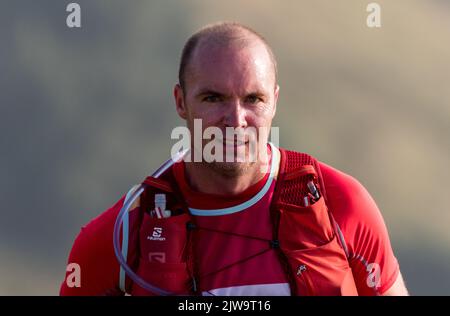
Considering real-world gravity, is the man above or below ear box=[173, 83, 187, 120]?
below

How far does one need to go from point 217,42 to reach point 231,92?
23 cm

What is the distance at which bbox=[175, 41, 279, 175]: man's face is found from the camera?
2869 mm

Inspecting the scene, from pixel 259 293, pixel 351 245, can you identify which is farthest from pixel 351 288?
pixel 259 293

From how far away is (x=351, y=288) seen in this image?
283 centimetres

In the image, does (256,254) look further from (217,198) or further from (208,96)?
(208,96)

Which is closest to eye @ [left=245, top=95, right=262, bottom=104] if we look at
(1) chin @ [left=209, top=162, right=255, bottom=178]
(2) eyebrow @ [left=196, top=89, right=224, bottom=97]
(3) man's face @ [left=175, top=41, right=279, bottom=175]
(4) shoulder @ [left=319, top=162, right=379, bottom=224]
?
(3) man's face @ [left=175, top=41, right=279, bottom=175]

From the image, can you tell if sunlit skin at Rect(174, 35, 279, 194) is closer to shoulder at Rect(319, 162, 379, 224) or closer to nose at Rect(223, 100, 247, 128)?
nose at Rect(223, 100, 247, 128)

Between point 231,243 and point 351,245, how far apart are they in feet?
1.47

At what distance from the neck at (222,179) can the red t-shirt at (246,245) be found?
0.09 feet

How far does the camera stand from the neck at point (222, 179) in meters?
2.98

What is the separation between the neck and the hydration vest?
9cm

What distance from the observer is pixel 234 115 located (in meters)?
2.85

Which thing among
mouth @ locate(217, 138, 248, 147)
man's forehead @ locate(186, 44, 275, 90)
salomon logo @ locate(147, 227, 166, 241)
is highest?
man's forehead @ locate(186, 44, 275, 90)

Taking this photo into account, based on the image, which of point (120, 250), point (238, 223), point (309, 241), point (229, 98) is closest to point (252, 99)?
point (229, 98)
